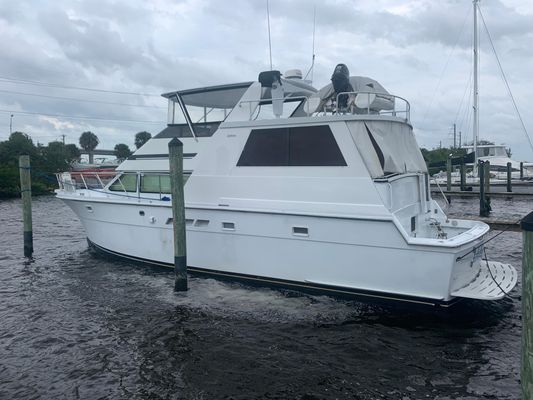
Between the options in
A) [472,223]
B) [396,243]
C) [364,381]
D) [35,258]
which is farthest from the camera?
[35,258]

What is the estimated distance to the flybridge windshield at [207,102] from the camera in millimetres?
10312

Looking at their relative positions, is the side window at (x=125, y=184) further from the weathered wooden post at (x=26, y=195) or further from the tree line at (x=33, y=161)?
the tree line at (x=33, y=161)

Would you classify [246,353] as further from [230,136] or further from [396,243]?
[230,136]

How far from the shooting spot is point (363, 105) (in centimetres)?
848

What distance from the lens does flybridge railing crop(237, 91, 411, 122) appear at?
850 cm

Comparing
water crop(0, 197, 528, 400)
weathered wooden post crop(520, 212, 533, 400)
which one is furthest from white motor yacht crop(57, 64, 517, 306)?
weathered wooden post crop(520, 212, 533, 400)

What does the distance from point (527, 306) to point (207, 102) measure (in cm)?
872

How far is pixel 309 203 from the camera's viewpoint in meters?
8.30

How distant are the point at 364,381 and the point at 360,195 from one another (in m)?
3.19

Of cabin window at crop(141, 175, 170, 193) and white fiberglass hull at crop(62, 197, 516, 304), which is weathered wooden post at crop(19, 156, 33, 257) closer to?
white fiberglass hull at crop(62, 197, 516, 304)

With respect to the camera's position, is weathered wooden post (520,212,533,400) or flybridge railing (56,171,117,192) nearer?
weathered wooden post (520,212,533,400)

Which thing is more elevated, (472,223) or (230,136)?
(230,136)

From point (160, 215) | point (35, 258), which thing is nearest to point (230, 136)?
point (160, 215)

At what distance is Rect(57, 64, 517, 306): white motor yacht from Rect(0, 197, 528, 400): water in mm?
550
